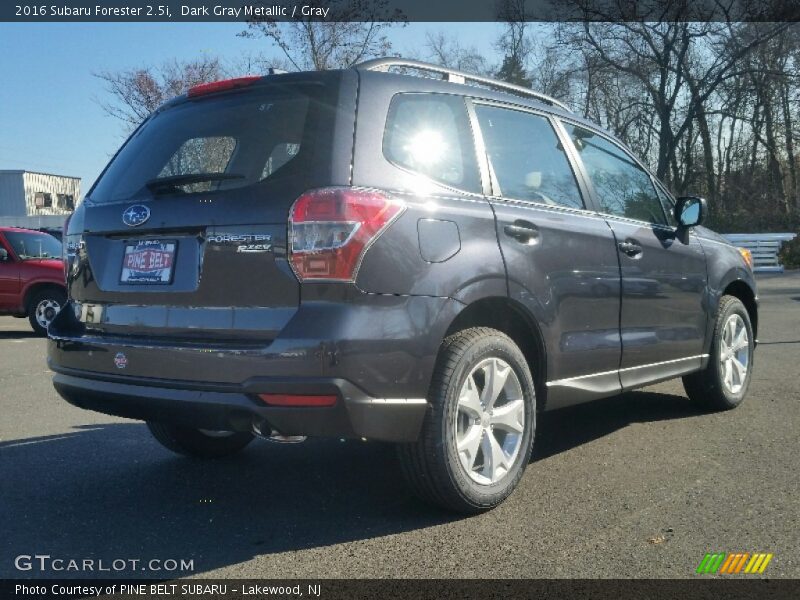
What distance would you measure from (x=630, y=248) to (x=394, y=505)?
6.71ft

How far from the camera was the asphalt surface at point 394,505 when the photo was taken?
3094 millimetres

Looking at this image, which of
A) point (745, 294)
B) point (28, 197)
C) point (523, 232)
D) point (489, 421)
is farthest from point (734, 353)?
point (28, 197)

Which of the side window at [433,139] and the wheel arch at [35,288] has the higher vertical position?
the side window at [433,139]

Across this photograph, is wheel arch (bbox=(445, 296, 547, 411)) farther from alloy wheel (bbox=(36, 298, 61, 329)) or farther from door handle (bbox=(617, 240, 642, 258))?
alloy wheel (bbox=(36, 298, 61, 329))

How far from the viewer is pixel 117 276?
11.8 feet

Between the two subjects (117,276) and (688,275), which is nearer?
(117,276)

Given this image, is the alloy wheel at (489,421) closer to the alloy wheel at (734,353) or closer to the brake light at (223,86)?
the brake light at (223,86)

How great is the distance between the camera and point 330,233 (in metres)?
3.11

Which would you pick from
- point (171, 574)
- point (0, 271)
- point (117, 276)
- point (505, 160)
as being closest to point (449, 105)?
point (505, 160)

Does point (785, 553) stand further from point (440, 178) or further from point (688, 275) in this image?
point (688, 275)

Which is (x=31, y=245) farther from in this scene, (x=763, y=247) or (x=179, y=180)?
(x=763, y=247)

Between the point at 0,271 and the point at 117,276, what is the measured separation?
10170 millimetres

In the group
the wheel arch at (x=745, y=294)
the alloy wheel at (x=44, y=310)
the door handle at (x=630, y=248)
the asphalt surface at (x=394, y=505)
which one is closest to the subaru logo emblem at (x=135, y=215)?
the asphalt surface at (x=394, y=505)

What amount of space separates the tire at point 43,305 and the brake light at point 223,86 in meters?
9.85
